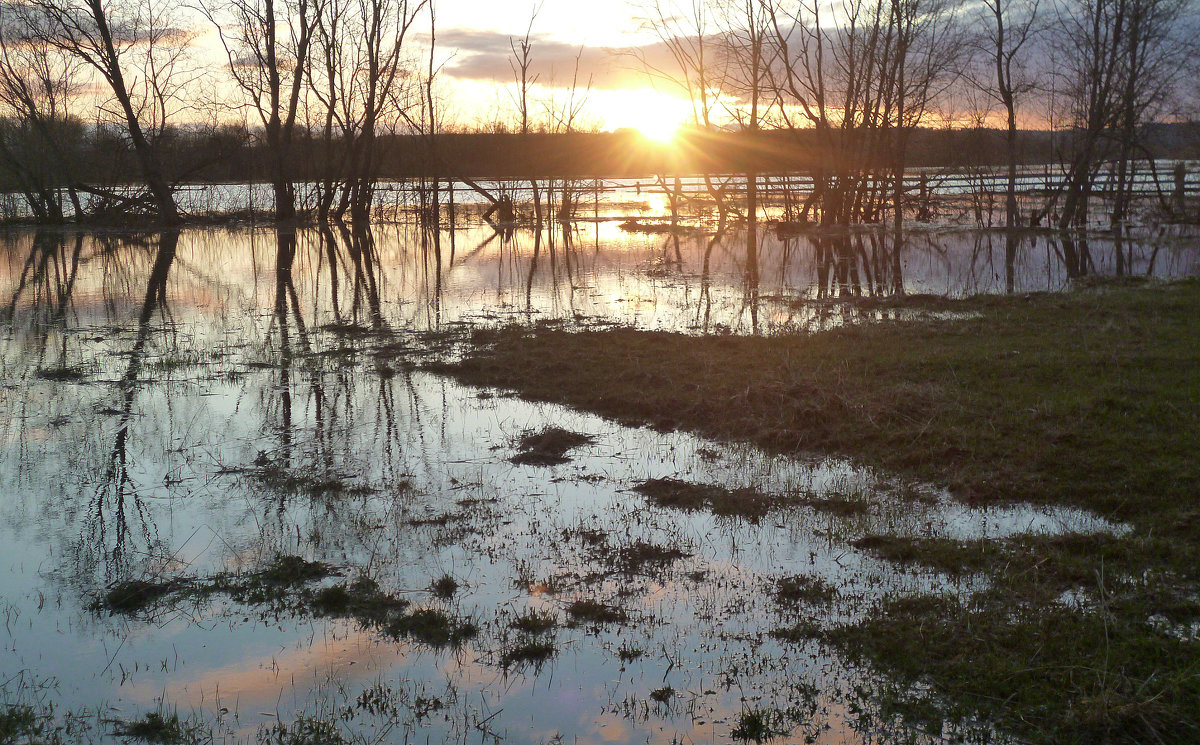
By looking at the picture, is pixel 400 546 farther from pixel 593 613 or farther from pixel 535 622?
pixel 593 613

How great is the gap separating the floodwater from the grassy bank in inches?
12.2

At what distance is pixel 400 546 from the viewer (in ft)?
16.8

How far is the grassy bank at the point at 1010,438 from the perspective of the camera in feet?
11.8

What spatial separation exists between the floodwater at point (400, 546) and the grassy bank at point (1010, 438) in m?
0.31

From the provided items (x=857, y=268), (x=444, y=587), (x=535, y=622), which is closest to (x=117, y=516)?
(x=444, y=587)

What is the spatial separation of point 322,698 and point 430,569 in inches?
47.7

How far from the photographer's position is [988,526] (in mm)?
5230

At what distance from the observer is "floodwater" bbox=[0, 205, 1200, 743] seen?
3.62m

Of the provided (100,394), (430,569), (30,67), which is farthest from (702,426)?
(30,67)

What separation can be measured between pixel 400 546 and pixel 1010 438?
430cm

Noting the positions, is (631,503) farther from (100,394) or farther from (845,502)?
(100,394)

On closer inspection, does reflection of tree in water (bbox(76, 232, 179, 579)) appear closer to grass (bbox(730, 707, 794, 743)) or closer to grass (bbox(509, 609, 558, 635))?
grass (bbox(509, 609, 558, 635))

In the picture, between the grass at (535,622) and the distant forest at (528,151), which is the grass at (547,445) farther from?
the distant forest at (528,151)

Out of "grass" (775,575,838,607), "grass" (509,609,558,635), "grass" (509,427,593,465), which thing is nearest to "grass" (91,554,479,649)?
"grass" (509,609,558,635)
